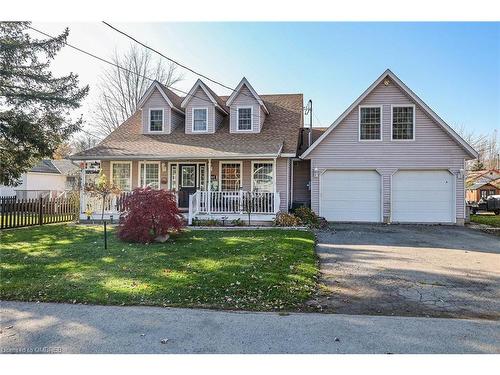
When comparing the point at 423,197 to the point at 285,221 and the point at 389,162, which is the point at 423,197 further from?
the point at 285,221

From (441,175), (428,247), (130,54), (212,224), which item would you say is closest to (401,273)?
(428,247)

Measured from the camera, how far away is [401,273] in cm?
748

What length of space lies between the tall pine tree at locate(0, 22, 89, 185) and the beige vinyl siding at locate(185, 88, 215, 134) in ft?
17.5

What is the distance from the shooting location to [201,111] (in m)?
18.0

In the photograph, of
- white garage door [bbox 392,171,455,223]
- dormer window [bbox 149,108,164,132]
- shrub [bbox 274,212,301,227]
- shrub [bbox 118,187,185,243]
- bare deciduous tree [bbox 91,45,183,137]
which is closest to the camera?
shrub [bbox 118,187,185,243]

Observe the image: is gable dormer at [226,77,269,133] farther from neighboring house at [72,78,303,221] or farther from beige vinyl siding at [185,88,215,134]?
beige vinyl siding at [185,88,215,134]

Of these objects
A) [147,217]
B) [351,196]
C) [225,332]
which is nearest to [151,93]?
[147,217]

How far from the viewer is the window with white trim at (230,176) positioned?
55.1 feet

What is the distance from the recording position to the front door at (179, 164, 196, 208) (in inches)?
667

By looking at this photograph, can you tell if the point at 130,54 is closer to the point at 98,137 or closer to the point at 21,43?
the point at 98,137

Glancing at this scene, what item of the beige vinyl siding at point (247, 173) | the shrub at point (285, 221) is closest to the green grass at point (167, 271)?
the shrub at point (285, 221)

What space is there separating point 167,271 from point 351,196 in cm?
1156

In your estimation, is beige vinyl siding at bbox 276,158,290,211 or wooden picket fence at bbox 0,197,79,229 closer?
wooden picket fence at bbox 0,197,79,229

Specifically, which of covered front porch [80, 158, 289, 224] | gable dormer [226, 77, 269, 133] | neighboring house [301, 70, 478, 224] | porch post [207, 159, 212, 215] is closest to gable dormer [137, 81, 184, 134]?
covered front porch [80, 158, 289, 224]
